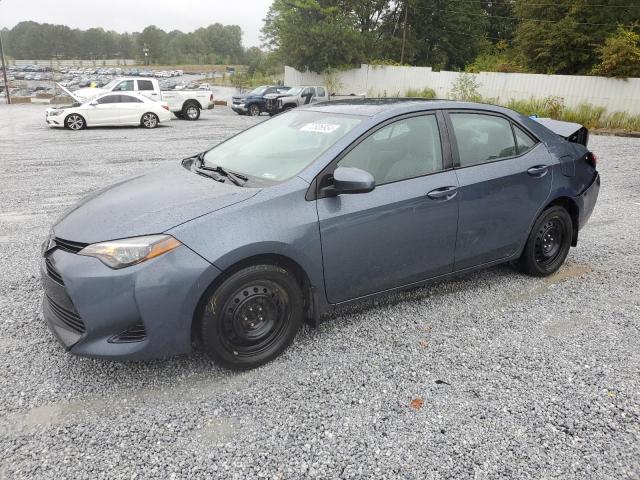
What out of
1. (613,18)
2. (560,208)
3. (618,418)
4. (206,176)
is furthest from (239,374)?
(613,18)

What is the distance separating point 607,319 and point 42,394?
3.88 meters

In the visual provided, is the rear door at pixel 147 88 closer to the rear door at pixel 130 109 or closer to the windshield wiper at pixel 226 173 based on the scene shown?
the rear door at pixel 130 109

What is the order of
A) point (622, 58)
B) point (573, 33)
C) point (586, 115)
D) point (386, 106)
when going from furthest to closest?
point (573, 33), point (622, 58), point (586, 115), point (386, 106)

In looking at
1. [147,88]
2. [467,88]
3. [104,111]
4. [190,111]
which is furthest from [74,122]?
[467,88]

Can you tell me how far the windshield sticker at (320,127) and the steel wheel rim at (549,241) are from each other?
2071 millimetres

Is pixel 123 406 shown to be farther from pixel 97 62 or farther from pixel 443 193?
pixel 97 62

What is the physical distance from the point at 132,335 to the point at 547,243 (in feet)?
11.6

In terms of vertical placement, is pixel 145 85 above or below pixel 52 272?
above

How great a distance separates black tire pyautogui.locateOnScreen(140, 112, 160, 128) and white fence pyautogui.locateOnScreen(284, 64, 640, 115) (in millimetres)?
15844

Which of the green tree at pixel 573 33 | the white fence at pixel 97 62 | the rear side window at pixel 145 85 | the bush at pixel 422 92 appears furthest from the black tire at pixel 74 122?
the white fence at pixel 97 62

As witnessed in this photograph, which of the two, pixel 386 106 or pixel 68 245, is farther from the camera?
pixel 386 106

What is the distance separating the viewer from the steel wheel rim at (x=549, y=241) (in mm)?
4246

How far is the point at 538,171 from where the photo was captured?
13.1ft

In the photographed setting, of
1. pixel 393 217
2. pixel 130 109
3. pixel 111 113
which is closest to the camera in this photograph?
pixel 393 217
